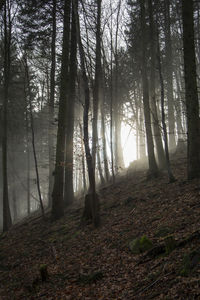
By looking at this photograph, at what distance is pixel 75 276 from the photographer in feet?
20.7

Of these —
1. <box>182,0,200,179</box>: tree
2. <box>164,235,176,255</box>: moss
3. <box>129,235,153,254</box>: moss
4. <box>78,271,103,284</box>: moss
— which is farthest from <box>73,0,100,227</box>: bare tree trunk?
<box>164,235,176,255</box>: moss

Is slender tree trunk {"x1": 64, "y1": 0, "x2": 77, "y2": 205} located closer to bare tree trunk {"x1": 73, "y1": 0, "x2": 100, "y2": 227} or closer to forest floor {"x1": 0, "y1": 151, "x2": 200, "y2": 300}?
forest floor {"x1": 0, "y1": 151, "x2": 200, "y2": 300}

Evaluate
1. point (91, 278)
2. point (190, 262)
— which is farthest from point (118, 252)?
point (190, 262)

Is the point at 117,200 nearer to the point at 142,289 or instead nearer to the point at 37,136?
the point at 142,289

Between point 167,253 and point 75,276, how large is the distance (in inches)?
96.6

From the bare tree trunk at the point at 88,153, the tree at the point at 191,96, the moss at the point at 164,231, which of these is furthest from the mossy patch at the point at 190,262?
the tree at the point at 191,96

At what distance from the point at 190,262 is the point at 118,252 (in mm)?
2685

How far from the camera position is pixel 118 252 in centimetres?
679

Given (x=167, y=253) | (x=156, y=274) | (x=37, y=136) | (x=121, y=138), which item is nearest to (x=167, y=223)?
(x=167, y=253)

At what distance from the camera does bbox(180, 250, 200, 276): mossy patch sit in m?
4.31

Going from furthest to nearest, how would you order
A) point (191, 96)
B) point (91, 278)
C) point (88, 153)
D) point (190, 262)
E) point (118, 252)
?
point (191, 96)
point (88, 153)
point (118, 252)
point (91, 278)
point (190, 262)

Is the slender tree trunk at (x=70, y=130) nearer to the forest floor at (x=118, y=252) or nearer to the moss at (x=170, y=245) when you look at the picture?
the forest floor at (x=118, y=252)

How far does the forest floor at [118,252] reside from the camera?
184 inches

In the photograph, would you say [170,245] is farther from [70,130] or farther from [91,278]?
[70,130]
